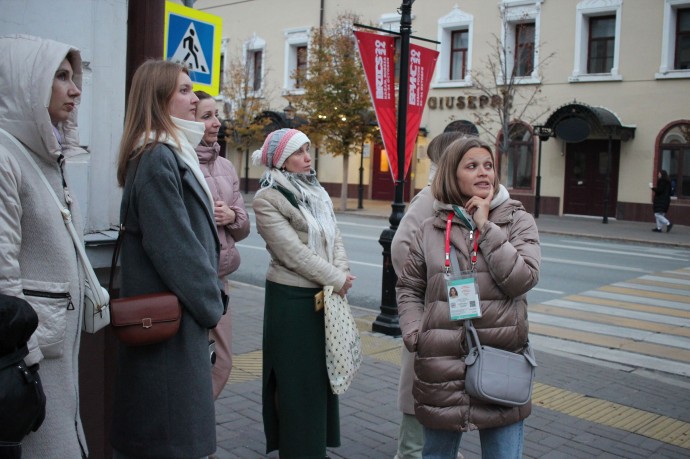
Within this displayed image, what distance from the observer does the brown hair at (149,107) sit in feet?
10.0

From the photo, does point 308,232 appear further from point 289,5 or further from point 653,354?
point 289,5

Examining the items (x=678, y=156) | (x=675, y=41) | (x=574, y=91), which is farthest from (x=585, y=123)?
(x=675, y=41)

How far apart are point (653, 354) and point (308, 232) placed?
17.1 ft

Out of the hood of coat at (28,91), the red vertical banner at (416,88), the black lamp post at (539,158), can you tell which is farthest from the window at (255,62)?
the hood of coat at (28,91)

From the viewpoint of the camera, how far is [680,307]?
1027 centimetres

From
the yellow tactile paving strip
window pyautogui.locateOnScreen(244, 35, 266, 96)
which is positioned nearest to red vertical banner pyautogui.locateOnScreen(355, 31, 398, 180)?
the yellow tactile paving strip

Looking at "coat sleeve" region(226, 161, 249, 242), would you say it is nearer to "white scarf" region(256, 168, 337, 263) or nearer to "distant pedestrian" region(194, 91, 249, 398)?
"distant pedestrian" region(194, 91, 249, 398)

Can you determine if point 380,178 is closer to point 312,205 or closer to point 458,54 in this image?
point 458,54

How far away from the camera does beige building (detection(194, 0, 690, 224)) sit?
2388cm

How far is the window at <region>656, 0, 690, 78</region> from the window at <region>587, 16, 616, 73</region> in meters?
1.97

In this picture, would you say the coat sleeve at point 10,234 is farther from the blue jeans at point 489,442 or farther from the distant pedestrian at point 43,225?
the blue jeans at point 489,442

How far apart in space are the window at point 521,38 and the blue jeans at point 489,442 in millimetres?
24740

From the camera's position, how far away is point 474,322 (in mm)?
3094

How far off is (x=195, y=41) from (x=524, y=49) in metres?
23.0
